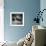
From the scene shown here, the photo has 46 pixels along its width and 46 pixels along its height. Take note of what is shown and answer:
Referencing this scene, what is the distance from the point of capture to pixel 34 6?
5426mm

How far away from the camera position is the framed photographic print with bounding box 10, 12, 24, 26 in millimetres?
5449

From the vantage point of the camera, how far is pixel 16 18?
216 inches

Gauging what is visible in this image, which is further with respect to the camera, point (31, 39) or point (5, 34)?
point (5, 34)

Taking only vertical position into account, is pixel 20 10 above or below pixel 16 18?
above

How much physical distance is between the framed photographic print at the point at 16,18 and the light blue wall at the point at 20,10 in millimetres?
122

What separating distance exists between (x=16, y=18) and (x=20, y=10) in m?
0.37

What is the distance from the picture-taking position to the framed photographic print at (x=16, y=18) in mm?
5449

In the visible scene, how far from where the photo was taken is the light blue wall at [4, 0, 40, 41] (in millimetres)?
5418

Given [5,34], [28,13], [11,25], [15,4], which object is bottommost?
[5,34]

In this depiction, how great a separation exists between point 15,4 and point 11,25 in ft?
2.84

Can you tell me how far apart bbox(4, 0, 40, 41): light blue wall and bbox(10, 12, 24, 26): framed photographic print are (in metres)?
0.12

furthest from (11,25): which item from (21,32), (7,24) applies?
(21,32)

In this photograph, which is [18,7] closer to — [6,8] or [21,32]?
[6,8]

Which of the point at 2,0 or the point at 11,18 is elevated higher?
the point at 2,0
